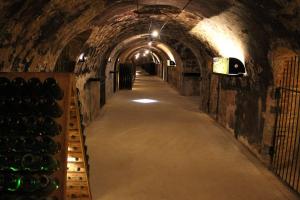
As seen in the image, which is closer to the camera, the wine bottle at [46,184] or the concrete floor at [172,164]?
the wine bottle at [46,184]

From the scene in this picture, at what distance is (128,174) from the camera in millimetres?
5340

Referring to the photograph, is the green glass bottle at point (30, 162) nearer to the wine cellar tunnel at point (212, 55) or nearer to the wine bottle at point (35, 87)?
the wine cellar tunnel at point (212, 55)

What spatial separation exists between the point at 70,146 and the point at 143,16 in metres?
5.50

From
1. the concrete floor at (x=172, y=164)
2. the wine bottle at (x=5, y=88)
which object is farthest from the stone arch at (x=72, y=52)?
the wine bottle at (x=5, y=88)

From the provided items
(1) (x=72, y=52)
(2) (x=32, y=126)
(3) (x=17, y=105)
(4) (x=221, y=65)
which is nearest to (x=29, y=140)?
(2) (x=32, y=126)

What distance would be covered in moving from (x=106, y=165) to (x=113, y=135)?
230 cm

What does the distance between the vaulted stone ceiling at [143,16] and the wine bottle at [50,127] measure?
1.37 m

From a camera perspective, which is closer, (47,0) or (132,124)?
(47,0)

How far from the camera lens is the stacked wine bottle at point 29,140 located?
9.94 feet

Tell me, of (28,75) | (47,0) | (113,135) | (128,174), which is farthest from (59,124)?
(113,135)

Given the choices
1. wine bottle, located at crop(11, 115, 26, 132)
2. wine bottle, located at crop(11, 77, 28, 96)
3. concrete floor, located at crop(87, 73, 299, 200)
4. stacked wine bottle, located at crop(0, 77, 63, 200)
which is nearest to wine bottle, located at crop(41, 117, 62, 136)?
stacked wine bottle, located at crop(0, 77, 63, 200)

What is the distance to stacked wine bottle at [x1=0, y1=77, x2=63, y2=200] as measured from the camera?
119 inches

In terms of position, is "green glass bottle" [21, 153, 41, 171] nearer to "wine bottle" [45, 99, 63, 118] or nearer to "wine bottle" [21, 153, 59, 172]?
"wine bottle" [21, 153, 59, 172]

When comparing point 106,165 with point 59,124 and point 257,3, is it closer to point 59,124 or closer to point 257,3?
point 59,124
